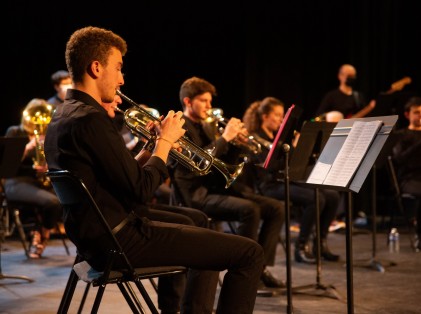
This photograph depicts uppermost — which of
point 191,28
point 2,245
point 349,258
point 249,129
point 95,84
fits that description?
point 191,28

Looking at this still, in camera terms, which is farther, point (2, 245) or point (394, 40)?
point (394, 40)

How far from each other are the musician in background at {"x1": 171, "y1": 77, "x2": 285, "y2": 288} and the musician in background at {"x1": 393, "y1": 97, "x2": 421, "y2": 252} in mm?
2346

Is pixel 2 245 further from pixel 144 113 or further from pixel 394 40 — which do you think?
pixel 394 40

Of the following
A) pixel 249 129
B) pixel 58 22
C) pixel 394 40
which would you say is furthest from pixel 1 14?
pixel 394 40

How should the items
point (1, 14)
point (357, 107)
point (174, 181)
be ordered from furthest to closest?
1. point (357, 107)
2. point (1, 14)
3. point (174, 181)

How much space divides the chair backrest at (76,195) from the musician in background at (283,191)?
2943 mm

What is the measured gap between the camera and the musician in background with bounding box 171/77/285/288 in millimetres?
5059

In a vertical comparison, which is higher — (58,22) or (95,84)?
(58,22)

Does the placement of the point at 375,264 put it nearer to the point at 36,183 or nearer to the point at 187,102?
the point at 187,102

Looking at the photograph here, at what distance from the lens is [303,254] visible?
629 centimetres

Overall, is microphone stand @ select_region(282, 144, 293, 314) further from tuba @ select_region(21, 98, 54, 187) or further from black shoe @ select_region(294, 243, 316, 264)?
tuba @ select_region(21, 98, 54, 187)

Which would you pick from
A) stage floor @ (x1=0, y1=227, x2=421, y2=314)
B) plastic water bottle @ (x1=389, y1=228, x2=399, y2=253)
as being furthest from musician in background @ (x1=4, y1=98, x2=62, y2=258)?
plastic water bottle @ (x1=389, y1=228, x2=399, y2=253)

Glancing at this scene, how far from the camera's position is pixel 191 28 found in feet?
31.3

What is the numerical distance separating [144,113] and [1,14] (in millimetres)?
5304
